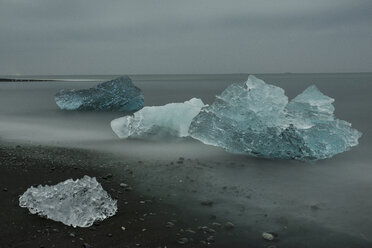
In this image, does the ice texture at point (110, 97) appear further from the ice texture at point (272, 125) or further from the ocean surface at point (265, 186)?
the ice texture at point (272, 125)

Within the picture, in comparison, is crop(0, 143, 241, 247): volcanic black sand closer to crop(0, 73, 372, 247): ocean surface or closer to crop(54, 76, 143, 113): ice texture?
crop(0, 73, 372, 247): ocean surface

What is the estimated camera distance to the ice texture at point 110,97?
80.4ft

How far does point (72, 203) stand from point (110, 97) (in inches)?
765

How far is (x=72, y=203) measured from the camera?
622 centimetres

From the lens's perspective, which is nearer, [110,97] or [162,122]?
[162,122]

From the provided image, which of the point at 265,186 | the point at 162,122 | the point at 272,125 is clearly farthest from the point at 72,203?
the point at 162,122

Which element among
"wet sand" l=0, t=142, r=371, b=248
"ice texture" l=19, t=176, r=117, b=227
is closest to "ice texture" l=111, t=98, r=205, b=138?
"wet sand" l=0, t=142, r=371, b=248

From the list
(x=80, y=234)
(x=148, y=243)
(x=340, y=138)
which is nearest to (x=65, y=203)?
(x=80, y=234)

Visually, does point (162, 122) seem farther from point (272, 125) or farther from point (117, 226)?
point (117, 226)

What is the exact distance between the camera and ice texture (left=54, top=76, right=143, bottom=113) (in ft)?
80.4

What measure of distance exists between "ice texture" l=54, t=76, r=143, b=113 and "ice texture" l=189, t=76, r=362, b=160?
1343 centimetres

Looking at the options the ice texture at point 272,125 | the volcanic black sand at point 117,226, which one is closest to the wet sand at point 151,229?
the volcanic black sand at point 117,226

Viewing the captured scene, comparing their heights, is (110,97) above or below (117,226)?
above

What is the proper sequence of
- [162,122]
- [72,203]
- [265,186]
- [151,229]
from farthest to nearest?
[162,122], [265,186], [72,203], [151,229]
